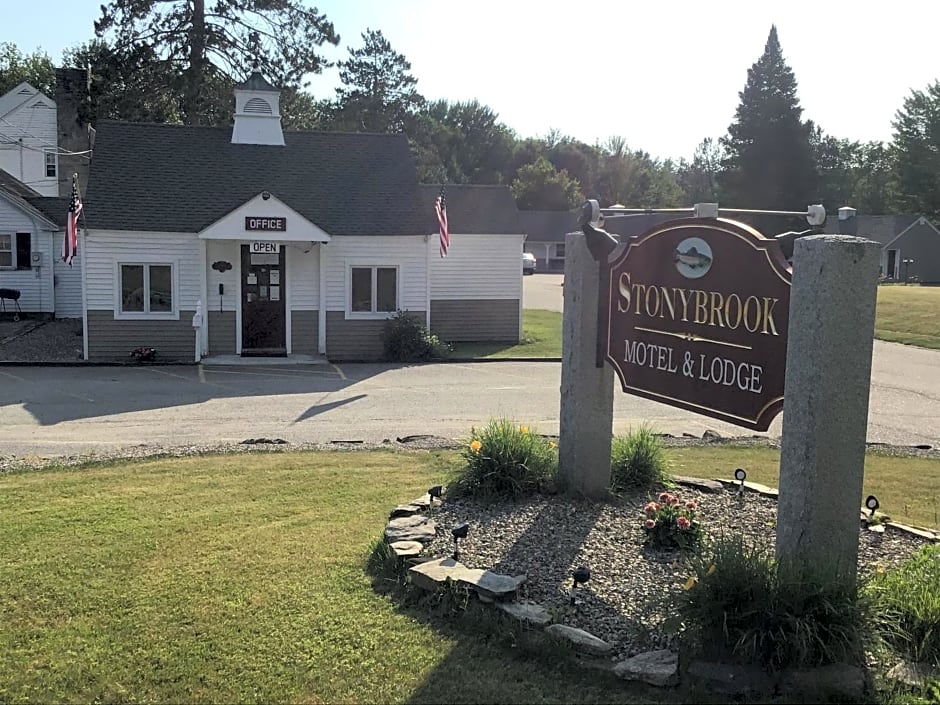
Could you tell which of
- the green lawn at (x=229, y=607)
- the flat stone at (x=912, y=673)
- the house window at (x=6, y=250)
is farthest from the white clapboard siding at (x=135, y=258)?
the flat stone at (x=912, y=673)

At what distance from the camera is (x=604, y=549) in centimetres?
653

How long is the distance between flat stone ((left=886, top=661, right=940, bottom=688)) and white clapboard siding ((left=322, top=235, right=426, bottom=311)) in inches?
728

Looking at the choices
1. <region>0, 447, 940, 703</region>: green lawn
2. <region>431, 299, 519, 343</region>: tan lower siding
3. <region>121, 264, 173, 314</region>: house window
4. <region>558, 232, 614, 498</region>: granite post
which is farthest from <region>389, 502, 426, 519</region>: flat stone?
<region>431, 299, 519, 343</region>: tan lower siding

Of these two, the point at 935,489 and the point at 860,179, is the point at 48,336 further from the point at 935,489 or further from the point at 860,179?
the point at 860,179

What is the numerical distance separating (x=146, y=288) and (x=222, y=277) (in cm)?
173

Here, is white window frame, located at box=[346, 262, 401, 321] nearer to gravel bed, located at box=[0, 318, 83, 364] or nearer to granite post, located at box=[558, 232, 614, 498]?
gravel bed, located at box=[0, 318, 83, 364]

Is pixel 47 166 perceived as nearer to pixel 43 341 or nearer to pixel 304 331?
pixel 43 341

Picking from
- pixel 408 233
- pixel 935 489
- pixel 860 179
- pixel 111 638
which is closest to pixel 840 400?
pixel 111 638

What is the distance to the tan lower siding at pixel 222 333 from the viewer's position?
70.9 feet

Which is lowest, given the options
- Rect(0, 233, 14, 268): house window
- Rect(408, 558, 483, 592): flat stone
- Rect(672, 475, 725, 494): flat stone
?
Rect(408, 558, 483, 592): flat stone

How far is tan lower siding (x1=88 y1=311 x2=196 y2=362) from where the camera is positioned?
68.4 feet

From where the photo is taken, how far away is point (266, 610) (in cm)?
567

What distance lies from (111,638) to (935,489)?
8.03 meters

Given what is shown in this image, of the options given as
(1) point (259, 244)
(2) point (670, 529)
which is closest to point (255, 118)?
(1) point (259, 244)
